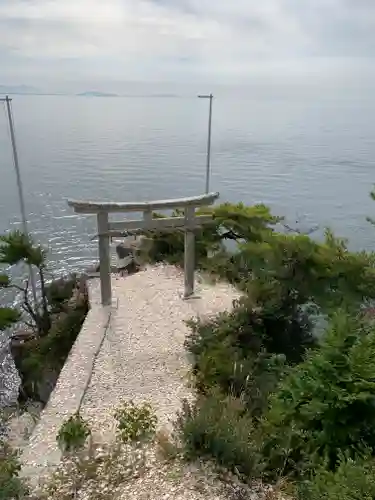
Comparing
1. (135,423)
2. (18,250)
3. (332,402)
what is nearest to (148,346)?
(135,423)

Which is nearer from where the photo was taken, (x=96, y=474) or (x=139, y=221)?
(x=96, y=474)

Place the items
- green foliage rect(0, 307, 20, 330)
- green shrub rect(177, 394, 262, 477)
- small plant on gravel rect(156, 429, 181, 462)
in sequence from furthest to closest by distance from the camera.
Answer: green foliage rect(0, 307, 20, 330)
small plant on gravel rect(156, 429, 181, 462)
green shrub rect(177, 394, 262, 477)

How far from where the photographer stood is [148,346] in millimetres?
8211

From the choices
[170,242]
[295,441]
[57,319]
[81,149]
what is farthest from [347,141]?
[295,441]

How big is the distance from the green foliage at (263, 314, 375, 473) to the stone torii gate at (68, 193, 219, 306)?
444 centimetres

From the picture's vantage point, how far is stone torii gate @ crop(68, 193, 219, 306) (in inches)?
337

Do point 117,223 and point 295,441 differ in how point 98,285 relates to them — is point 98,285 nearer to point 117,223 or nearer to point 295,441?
point 117,223

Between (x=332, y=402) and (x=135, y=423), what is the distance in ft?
7.58

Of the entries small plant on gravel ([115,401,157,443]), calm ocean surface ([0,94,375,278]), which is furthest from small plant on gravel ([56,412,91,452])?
calm ocean surface ([0,94,375,278])

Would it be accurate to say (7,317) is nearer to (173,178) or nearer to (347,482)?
(347,482)

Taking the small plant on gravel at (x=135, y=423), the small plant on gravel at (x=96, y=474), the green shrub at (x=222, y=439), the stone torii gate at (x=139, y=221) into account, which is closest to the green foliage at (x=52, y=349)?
the stone torii gate at (x=139, y=221)

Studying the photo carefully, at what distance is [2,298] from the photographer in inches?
598

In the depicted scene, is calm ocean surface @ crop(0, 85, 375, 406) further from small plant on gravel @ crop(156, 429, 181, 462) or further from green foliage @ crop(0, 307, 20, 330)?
small plant on gravel @ crop(156, 429, 181, 462)

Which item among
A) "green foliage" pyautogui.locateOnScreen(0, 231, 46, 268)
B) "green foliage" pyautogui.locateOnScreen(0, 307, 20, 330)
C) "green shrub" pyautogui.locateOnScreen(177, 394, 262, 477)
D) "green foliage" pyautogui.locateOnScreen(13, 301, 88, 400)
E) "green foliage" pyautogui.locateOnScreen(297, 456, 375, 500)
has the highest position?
"green foliage" pyautogui.locateOnScreen(297, 456, 375, 500)
